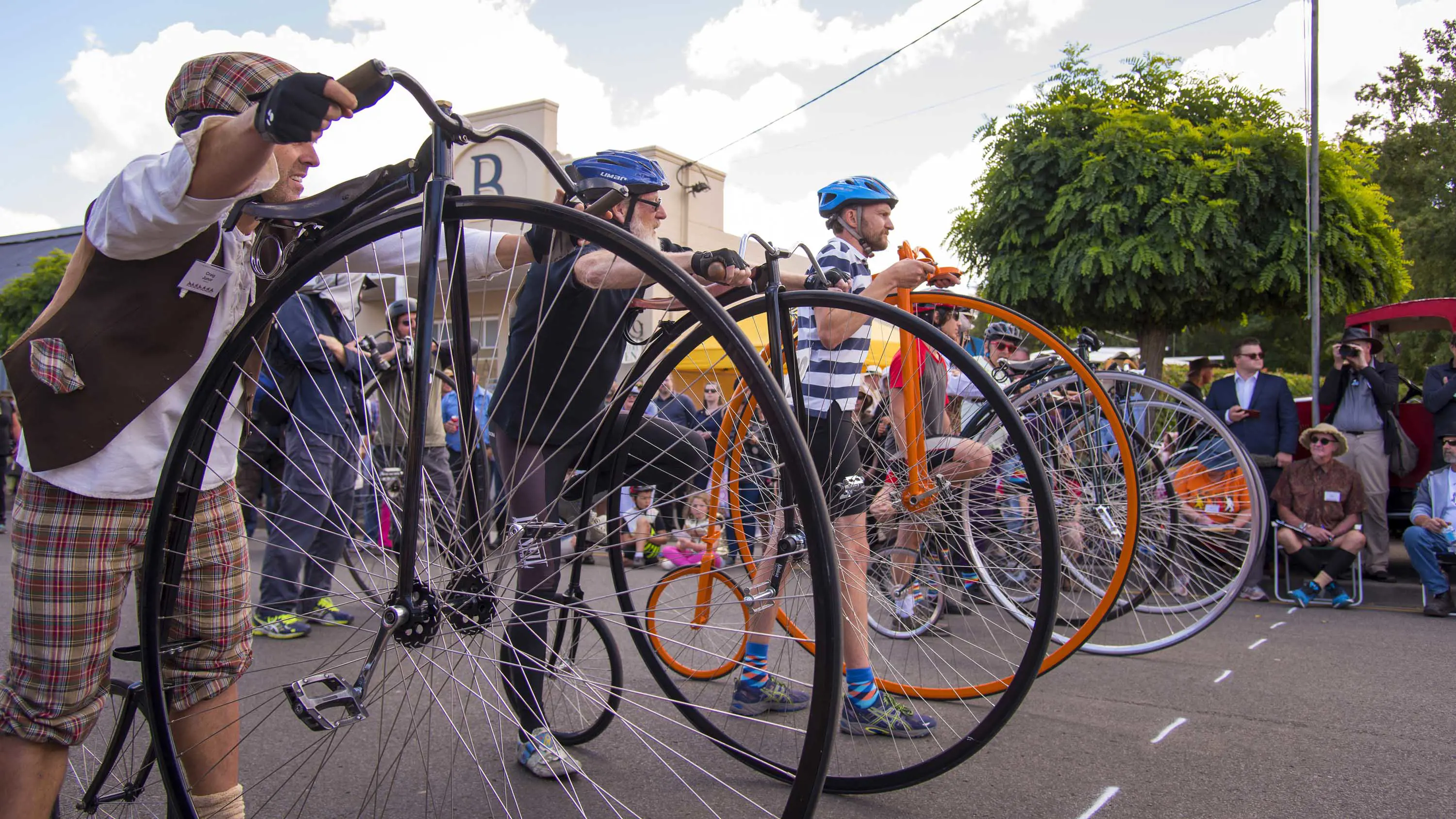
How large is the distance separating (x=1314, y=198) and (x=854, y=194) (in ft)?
20.1

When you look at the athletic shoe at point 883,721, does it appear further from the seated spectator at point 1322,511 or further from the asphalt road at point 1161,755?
the seated spectator at point 1322,511

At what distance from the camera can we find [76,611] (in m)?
2.01

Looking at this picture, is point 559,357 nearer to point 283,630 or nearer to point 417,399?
point 417,399

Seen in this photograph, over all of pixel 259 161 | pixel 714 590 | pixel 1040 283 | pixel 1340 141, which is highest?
pixel 1340 141

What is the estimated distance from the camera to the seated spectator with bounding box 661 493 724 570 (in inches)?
122

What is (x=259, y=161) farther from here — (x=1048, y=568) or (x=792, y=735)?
(x=792, y=735)

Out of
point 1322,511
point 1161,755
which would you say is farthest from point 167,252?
point 1322,511

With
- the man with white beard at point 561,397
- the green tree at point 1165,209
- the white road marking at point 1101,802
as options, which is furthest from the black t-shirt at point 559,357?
the green tree at point 1165,209

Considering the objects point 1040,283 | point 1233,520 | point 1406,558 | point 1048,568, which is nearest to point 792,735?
point 1048,568

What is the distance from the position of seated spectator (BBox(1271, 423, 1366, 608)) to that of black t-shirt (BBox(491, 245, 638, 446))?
5928mm

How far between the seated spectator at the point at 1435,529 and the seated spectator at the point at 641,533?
→ 5.82 meters

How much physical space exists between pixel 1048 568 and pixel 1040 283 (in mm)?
8836

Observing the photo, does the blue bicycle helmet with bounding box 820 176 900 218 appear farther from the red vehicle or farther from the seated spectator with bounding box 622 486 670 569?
the red vehicle

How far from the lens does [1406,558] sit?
852 cm
